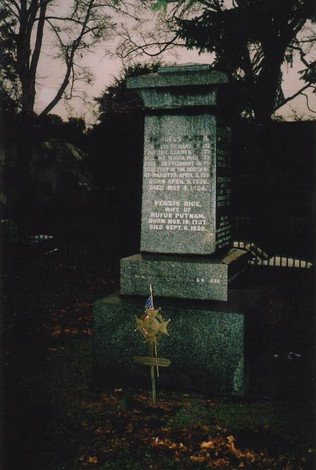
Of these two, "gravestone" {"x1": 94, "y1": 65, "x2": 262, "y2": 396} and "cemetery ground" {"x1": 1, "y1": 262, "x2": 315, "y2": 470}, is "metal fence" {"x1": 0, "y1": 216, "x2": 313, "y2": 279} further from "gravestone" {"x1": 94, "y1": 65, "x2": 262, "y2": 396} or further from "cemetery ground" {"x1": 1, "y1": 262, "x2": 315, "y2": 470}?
"gravestone" {"x1": 94, "y1": 65, "x2": 262, "y2": 396}

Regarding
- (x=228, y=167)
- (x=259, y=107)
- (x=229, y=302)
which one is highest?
(x=259, y=107)

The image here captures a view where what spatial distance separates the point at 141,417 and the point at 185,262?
1.69 m

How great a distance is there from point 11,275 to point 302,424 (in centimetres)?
984

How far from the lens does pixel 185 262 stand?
5.41 metres

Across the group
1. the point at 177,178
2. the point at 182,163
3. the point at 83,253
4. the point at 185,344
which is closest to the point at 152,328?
the point at 185,344

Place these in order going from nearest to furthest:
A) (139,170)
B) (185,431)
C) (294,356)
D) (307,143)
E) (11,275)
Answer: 1. (185,431)
2. (294,356)
3. (11,275)
4. (139,170)
5. (307,143)

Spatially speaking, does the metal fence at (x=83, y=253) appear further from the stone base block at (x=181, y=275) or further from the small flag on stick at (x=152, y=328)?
the small flag on stick at (x=152, y=328)

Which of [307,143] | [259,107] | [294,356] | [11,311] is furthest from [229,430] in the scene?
[307,143]

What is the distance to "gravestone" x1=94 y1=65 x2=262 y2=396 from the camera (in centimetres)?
510

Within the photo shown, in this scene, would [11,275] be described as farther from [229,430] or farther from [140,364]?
[229,430]

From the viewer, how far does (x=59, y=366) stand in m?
6.18

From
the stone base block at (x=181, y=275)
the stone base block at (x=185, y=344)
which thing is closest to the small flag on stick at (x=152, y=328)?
the stone base block at (x=185, y=344)

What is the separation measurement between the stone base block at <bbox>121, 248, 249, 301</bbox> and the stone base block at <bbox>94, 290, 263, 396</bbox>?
11 cm

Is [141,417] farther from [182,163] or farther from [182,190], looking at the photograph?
[182,163]
